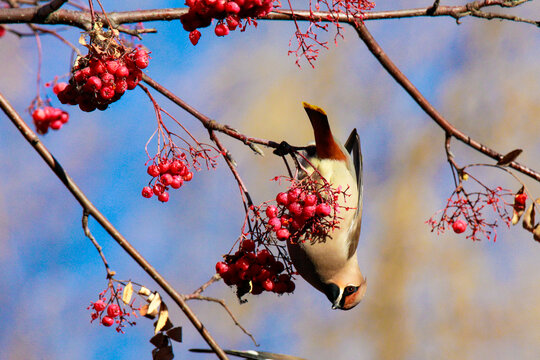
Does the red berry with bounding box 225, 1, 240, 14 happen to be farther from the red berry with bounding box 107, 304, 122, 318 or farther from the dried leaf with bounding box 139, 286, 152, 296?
the red berry with bounding box 107, 304, 122, 318

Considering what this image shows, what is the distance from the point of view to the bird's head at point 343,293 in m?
3.59

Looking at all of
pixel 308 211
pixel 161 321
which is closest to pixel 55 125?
pixel 161 321

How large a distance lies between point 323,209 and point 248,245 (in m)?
0.31

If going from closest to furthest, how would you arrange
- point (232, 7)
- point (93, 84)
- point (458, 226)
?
point (232, 7) → point (93, 84) → point (458, 226)

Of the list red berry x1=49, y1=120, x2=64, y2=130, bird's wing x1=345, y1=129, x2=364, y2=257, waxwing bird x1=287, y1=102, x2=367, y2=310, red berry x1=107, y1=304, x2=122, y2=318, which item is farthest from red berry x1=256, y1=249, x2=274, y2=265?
red berry x1=49, y1=120, x2=64, y2=130

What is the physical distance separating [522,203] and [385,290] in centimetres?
A: 620

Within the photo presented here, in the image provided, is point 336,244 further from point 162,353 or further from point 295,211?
point 162,353

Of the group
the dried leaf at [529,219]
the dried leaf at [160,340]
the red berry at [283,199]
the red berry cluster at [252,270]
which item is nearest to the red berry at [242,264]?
the red berry cluster at [252,270]

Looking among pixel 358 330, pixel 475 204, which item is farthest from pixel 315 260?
pixel 358 330

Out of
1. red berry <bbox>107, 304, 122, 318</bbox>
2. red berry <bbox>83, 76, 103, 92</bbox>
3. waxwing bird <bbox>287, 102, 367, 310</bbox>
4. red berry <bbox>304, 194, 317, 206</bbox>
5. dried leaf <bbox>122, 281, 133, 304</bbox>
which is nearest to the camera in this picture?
red berry <bbox>83, 76, 103, 92</bbox>

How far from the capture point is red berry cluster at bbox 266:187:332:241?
7.93 feet

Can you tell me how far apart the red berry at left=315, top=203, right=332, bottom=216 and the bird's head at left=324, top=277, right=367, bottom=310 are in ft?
Answer: 4.03

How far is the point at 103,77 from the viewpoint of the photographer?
2031 mm

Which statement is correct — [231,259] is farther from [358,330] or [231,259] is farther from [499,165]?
[358,330]
